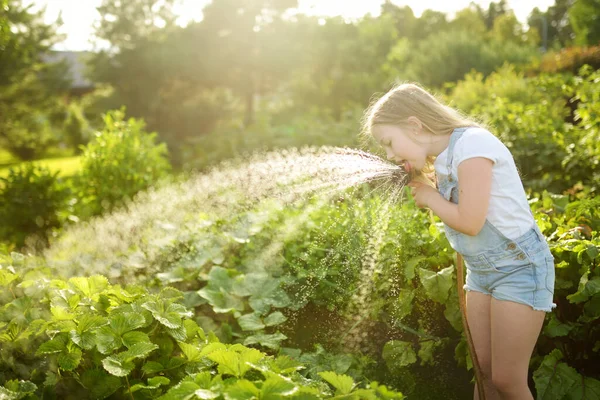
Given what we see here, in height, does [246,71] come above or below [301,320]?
above

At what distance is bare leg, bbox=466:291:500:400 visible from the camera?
7.27 feet

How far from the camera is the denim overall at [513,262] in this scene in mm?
1962

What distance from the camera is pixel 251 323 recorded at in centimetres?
288

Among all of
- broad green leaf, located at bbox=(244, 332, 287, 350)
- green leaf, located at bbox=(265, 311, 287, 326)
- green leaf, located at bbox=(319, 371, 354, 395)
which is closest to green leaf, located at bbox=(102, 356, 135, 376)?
green leaf, located at bbox=(319, 371, 354, 395)

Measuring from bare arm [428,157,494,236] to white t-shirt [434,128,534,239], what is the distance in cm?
6

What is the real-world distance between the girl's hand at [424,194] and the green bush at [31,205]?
570 centimetres

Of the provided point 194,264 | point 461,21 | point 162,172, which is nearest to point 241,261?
point 194,264

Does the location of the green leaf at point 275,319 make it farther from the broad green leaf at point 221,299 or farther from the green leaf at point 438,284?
the green leaf at point 438,284

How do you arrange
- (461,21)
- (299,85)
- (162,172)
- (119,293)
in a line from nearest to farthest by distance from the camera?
(119,293), (162,172), (299,85), (461,21)

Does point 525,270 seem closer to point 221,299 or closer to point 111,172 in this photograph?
point 221,299

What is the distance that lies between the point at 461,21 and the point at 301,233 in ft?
117

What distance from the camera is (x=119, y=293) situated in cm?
237

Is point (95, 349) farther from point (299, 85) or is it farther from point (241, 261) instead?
point (299, 85)

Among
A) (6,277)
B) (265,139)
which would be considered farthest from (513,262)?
(265,139)
